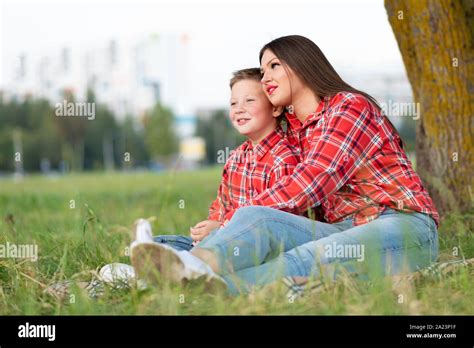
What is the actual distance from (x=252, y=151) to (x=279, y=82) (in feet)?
1.34

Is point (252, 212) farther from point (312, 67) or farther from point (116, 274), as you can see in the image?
point (312, 67)

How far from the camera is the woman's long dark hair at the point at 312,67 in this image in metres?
3.46

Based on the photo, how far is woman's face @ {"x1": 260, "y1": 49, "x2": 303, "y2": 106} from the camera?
3.48m

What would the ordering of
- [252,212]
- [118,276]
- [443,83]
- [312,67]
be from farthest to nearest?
[443,83] → [312,67] → [118,276] → [252,212]

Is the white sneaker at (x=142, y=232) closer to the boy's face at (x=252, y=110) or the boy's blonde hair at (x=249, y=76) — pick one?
the boy's face at (x=252, y=110)

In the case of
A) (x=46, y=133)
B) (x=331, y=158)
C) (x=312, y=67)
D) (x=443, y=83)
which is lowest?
(x=331, y=158)

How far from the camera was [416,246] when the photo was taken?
3234 millimetres

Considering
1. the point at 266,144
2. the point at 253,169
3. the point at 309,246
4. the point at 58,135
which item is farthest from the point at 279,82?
the point at 58,135

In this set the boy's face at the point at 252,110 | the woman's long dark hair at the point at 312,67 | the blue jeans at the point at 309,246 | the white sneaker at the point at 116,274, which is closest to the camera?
the blue jeans at the point at 309,246

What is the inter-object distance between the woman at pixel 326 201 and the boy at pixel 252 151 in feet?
0.31

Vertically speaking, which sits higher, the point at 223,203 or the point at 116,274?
the point at 223,203

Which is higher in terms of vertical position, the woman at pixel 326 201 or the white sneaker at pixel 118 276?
the woman at pixel 326 201

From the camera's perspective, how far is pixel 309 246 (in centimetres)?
308

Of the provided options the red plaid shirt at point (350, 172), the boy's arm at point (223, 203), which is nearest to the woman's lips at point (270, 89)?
the red plaid shirt at point (350, 172)
